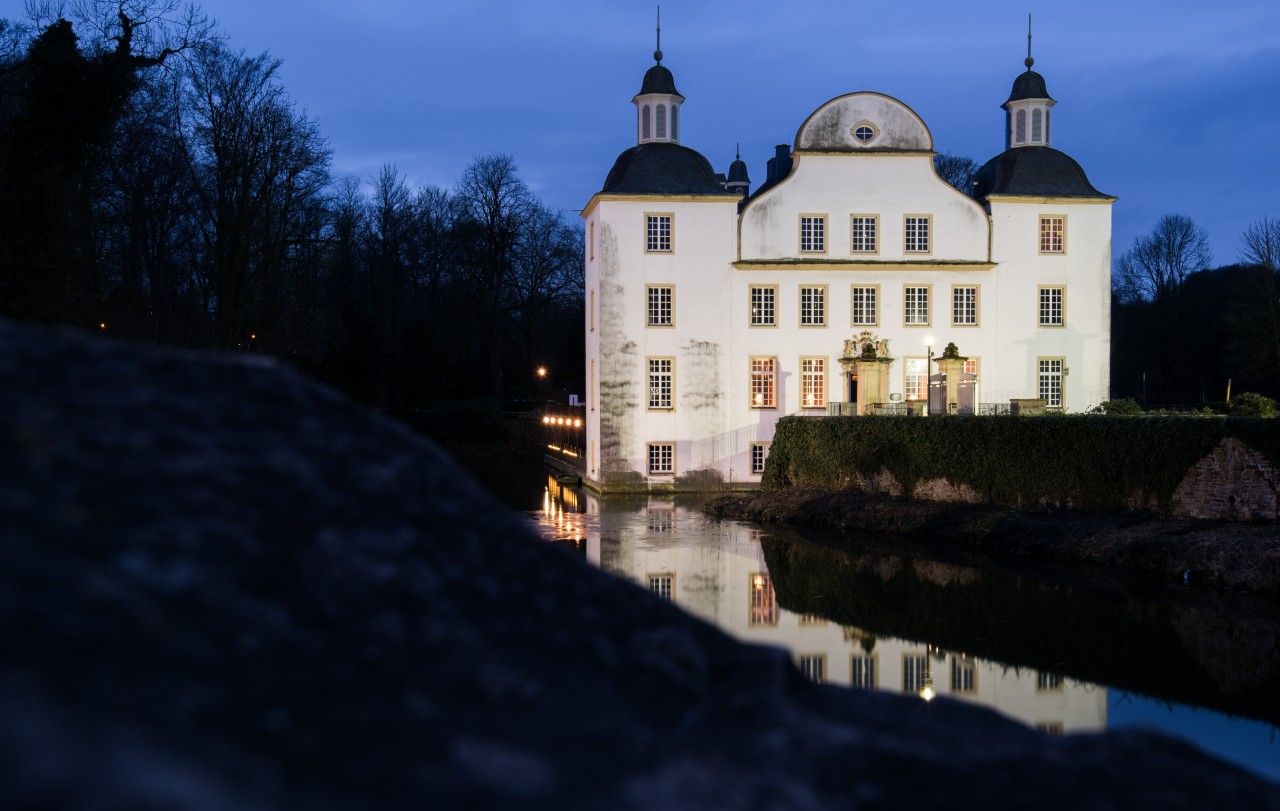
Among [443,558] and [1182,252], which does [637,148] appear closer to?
[443,558]

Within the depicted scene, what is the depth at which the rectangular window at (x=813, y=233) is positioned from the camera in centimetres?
3750

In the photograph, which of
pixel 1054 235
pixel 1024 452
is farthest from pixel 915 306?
pixel 1024 452

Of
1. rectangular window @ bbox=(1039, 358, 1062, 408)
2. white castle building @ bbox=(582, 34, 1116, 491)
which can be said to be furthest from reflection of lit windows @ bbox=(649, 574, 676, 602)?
rectangular window @ bbox=(1039, 358, 1062, 408)

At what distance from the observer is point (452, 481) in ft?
14.3

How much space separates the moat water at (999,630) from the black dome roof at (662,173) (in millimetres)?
15631

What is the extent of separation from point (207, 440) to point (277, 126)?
30.5m

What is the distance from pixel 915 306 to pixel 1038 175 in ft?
19.8

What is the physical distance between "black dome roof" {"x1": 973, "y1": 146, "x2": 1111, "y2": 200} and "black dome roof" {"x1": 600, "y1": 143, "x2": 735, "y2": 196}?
9075 mm

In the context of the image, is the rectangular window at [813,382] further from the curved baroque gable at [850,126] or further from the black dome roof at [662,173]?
the curved baroque gable at [850,126]

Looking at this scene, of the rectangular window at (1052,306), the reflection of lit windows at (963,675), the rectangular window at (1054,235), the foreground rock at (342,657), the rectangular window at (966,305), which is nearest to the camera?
the foreground rock at (342,657)

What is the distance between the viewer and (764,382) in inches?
1484

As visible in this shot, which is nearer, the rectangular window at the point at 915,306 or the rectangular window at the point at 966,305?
the rectangular window at the point at 915,306

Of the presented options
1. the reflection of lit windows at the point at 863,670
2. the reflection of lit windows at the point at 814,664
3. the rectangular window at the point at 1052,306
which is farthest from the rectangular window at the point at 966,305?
the reflection of lit windows at the point at 814,664

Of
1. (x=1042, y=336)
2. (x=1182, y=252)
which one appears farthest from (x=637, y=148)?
(x=1182, y=252)
